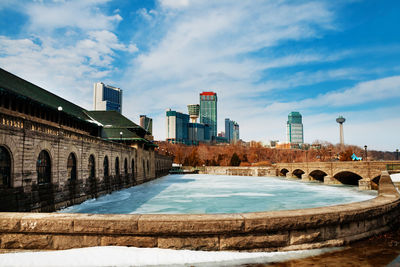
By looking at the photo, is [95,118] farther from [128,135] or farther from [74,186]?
[74,186]

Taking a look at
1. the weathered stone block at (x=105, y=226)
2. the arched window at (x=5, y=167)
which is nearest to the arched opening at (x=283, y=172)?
the arched window at (x=5, y=167)

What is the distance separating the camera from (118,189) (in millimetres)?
32031

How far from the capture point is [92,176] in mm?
24609

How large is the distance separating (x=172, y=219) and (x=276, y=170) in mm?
77580

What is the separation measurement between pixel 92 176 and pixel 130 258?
21.4 metres

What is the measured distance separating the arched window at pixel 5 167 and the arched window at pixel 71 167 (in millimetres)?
6357

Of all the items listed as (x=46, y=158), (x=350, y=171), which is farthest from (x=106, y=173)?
(x=350, y=171)

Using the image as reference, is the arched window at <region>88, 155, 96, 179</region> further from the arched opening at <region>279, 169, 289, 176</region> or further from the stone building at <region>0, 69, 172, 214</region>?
the arched opening at <region>279, 169, 289, 176</region>

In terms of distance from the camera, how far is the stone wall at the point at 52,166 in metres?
13.7

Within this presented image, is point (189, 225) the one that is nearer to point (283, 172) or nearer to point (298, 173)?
point (298, 173)

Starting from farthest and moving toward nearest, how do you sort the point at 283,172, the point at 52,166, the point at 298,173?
the point at 283,172 → the point at 298,173 → the point at 52,166

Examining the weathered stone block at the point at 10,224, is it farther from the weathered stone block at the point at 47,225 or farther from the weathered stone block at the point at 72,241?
the weathered stone block at the point at 72,241

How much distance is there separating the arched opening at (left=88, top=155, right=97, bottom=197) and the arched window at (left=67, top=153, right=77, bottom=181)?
3.02m

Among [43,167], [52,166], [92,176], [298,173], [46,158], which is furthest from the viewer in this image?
[298,173]
